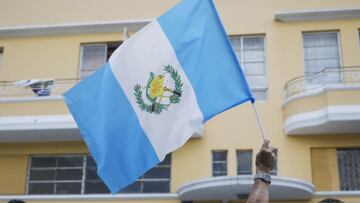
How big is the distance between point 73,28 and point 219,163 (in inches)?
196

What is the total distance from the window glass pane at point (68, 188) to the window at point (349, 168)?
573 cm

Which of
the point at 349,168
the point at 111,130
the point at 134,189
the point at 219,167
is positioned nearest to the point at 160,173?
the point at 134,189

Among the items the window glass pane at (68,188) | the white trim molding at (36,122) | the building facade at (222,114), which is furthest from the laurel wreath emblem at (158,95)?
the window glass pane at (68,188)

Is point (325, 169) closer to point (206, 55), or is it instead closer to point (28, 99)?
point (28, 99)

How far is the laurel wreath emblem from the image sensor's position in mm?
6590

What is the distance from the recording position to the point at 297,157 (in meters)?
13.9

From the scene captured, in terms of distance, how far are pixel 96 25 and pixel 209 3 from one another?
9257mm

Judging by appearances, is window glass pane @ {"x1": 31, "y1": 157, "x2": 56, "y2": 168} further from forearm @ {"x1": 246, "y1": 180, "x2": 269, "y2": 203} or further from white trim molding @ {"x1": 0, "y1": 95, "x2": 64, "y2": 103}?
forearm @ {"x1": 246, "y1": 180, "x2": 269, "y2": 203}

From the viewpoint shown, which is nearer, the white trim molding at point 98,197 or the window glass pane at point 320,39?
the white trim molding at point 98,197

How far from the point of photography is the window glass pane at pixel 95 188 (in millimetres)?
14500

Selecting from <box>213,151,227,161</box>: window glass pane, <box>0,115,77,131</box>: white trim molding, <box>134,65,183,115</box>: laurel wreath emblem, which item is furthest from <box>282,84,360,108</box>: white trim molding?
<box>134,65,183,115</box>: laurel wreath emblem

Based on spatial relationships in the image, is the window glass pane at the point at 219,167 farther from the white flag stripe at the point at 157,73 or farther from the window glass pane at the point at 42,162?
the white flag stripe at the point at 157,73

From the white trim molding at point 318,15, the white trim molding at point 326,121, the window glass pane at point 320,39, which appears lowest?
the white trim molding at point 326,121

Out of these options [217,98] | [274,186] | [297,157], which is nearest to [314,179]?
[297,157]
